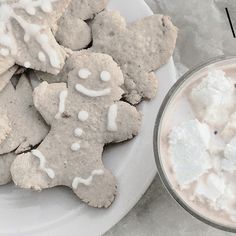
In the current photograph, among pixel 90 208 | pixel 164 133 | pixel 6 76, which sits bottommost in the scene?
pixel 90 208

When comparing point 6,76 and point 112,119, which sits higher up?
point 6,76

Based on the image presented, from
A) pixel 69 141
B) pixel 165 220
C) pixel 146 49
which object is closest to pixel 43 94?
pixel 69 141

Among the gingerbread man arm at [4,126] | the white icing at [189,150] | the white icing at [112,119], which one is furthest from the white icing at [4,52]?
the white icing at [189,150]

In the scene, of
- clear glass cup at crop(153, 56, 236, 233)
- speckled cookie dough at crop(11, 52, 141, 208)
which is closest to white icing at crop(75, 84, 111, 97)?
speckled cookie dough at crop(11, 52, 141, 208)

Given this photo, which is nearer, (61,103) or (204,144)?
(204,144)

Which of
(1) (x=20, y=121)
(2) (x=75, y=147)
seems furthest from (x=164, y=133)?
(1) (x=20, y=121)

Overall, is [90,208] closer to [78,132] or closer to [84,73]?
[78,132]

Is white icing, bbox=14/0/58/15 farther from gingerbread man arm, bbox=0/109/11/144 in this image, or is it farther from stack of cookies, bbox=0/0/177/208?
gingerbread man arm, bbox=0/109/11/144
